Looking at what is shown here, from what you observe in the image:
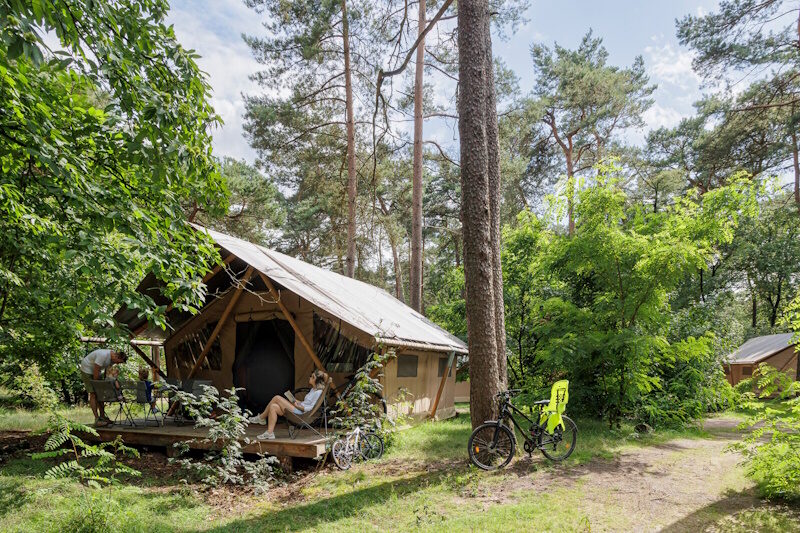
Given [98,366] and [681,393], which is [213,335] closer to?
[98,366]

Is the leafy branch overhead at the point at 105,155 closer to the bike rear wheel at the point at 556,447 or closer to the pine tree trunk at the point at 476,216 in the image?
the pine tree trunk at the point at 476,216

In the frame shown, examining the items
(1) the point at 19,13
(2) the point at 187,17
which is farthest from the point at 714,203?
(1) the point at 19,13

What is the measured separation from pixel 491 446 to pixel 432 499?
1.36 metres

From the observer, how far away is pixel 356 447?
612 cm

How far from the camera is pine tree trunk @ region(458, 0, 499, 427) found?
19.9ft

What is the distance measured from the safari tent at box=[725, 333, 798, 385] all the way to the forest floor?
50.9 feet

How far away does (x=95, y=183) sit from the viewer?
14.5 feet

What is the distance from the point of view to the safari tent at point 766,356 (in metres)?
18.7

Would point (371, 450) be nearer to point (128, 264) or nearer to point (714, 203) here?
point (128, 264)

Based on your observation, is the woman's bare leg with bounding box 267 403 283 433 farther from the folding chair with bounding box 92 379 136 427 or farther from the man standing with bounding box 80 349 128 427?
the man standing with bounding box 80 349 128 427

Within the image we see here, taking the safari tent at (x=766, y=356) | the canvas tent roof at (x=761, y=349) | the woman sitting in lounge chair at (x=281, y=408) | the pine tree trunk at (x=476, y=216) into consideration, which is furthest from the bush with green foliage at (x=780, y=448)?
the canvas tent roof at (x=761, y=349)

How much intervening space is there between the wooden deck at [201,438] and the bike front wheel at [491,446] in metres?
1.94

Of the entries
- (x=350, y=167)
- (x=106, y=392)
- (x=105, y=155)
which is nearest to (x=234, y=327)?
(x=106, y=392)

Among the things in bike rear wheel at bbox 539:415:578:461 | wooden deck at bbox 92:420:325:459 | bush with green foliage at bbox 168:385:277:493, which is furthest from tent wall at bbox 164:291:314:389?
bike rear wheel at bbox 539:415:578:461
